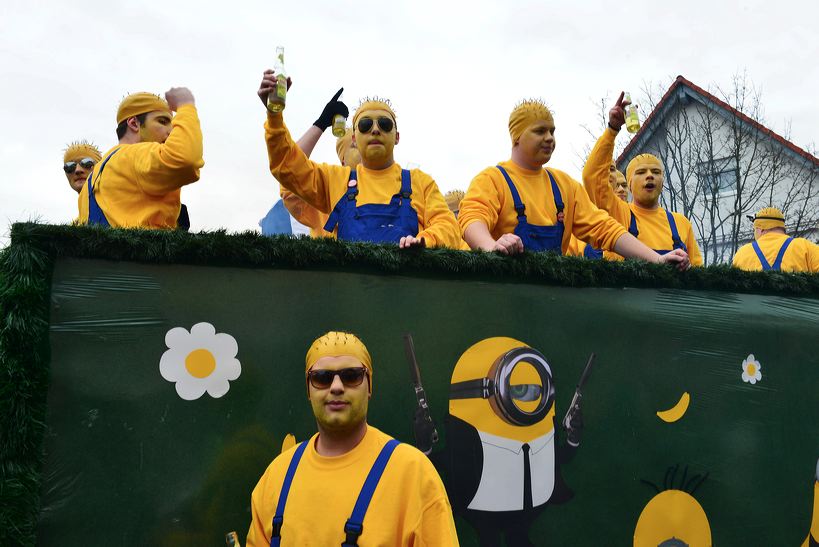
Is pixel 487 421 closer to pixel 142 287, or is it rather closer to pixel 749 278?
pixel 142 287

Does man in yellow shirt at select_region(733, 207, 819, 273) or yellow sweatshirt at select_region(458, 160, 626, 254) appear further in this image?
man in yellow shirt at select_region(733, 207, 819, 273)

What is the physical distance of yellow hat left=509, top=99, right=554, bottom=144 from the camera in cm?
512

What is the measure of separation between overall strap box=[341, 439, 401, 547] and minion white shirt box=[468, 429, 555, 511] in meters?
1.17

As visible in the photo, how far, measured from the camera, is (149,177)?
3.94 m

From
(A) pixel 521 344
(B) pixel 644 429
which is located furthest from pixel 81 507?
(B) pixel 644 429

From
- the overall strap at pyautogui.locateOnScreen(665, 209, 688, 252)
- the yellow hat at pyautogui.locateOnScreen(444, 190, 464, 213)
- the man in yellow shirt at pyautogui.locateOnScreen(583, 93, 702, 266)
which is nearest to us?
the man in yellow shirt at pyautogui.locateOnScreen(583, 93, 702, 266)

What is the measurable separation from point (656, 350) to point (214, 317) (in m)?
2.39

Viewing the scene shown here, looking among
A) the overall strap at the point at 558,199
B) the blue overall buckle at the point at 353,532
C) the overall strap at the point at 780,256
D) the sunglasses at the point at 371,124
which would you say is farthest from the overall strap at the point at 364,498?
the overall strap at the point at 780,256

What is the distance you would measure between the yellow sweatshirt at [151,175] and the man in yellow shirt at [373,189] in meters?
0.69

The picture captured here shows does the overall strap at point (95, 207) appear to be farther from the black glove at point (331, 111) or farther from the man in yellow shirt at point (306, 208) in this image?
the black glove at point (331, 111)

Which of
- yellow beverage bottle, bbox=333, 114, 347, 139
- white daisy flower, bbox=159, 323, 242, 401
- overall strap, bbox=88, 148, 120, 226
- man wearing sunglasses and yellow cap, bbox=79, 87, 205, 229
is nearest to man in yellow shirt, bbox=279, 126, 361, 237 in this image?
yellow beverage bottle, bbox=333, 114, 347, 139

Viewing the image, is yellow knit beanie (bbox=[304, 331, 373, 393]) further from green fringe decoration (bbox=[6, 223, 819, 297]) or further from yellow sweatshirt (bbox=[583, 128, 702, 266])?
yellow sweatshirt (bbox=[583, 128, 702, 266])

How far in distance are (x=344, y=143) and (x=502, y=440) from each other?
13.5ft

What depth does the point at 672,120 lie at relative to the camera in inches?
768
